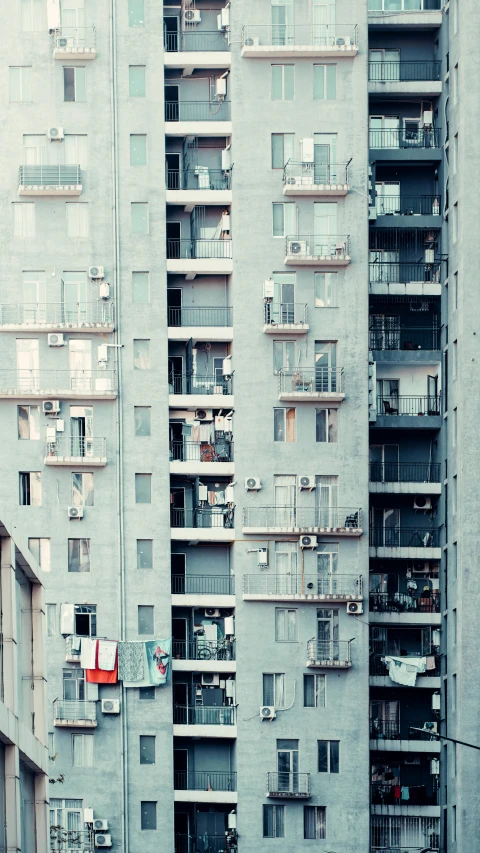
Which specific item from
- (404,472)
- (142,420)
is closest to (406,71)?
(404,472)

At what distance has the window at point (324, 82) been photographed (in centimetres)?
6169

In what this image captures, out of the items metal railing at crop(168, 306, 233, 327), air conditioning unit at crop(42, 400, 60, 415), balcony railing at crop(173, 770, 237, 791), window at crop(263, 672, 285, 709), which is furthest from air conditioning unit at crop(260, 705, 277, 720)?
metal railing at crop(168, 306, 233, 327)

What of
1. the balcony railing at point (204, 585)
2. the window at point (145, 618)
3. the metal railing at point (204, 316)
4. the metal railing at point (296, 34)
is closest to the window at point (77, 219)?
the metal railing at point (204, 316)

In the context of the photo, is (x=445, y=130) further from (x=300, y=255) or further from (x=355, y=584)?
(x=355, y=584)

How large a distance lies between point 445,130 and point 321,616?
1464cm

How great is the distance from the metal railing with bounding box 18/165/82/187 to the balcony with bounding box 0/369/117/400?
5.39 m

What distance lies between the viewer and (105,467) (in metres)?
61.0

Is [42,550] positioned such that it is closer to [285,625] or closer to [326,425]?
[285,625]

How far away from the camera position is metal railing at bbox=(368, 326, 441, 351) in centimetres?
6322

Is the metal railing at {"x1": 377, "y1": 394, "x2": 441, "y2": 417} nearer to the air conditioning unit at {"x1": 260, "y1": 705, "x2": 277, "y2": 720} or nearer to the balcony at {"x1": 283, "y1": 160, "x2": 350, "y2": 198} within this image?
the balcony at {"x1": 283, "y1": 160, "x2": 350, "y2": 198}

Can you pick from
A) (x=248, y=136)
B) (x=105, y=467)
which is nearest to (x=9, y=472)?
(x=105, y=467)

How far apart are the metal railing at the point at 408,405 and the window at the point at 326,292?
11.8ft

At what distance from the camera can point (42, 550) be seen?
60781 millimetres

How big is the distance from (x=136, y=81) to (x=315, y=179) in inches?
232
